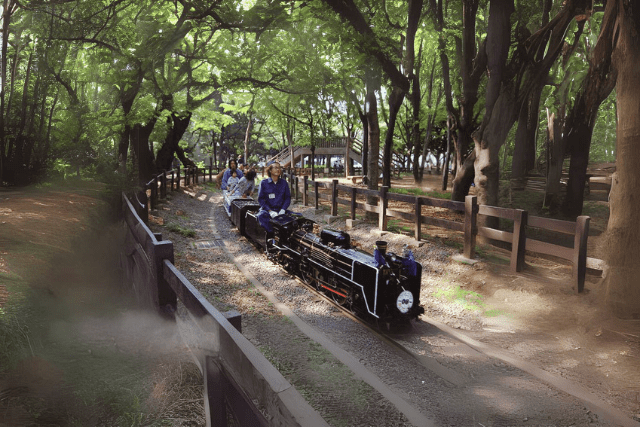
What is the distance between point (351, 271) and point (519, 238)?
136 inches

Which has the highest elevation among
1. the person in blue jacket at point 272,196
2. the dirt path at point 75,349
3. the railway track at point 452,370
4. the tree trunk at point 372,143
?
the tree trunk at point 372,143

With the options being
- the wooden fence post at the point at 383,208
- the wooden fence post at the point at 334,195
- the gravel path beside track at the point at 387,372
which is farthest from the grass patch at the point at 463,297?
the wooden fence post at the point at 334,195

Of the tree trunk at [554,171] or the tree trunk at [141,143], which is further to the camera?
the tree trunk at [141,143]

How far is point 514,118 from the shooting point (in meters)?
10.2

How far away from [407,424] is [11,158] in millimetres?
12023

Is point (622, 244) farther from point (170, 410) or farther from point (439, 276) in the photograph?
point (170, 410)

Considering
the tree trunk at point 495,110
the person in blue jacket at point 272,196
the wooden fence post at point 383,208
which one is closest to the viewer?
the person in blue jacket at point 272,196

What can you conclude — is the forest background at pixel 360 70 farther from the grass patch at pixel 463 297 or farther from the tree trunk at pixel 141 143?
the grass patch at pixel 463 297

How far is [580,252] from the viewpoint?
22.3 feet

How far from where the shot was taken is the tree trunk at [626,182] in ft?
19.1

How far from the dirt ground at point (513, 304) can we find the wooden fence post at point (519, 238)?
0.71ft

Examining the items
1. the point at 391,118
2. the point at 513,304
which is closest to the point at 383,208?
the point at 513,304

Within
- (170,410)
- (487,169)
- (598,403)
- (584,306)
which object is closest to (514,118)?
(487,169)

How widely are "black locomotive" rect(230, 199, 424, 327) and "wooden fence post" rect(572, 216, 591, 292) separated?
2.71 meters
